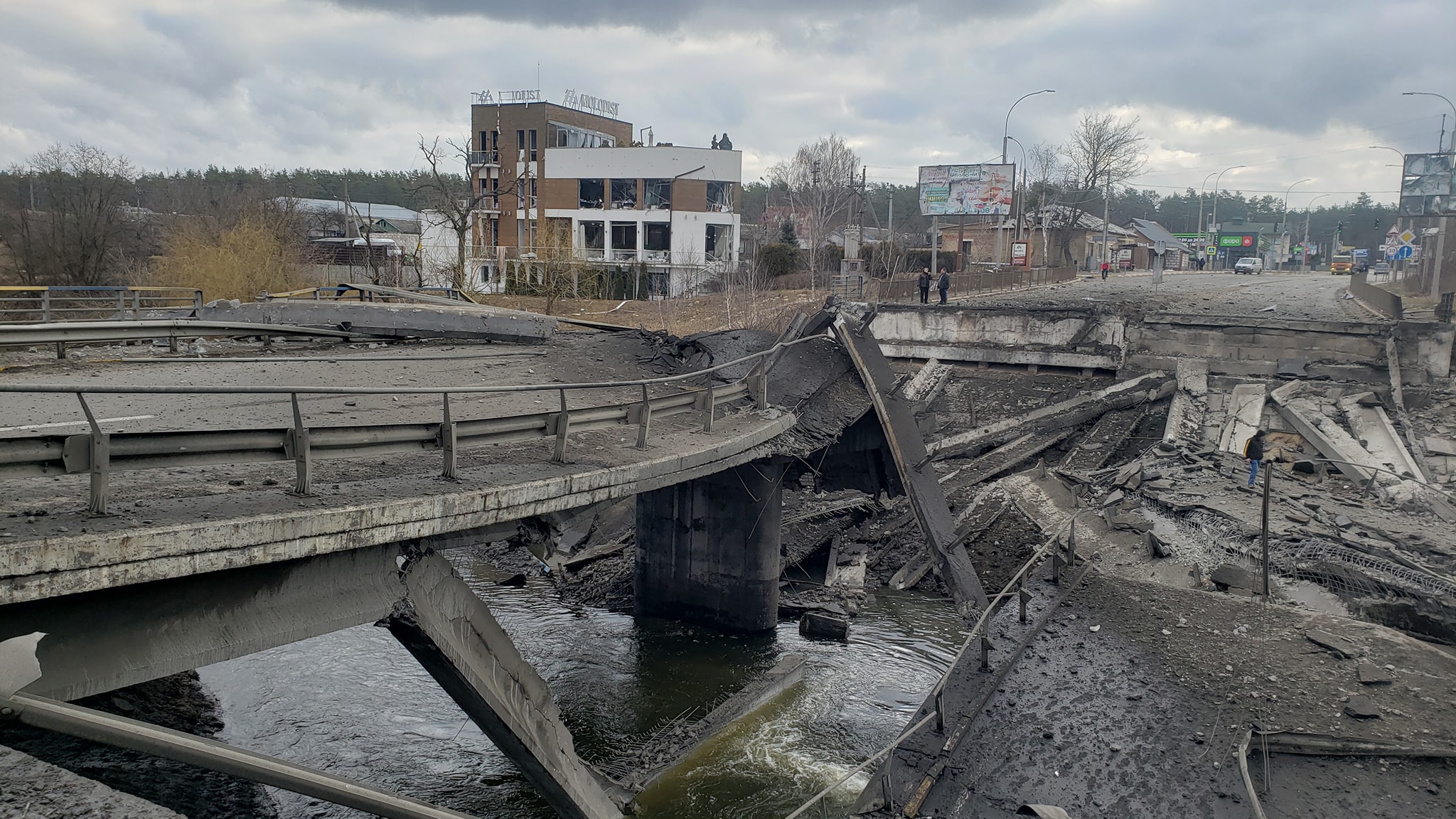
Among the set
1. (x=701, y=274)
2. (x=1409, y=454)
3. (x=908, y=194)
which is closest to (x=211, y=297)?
(x=701, y=274)

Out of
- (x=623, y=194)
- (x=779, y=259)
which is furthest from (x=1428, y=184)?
(x=623, y=194)

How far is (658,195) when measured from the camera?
182 feet

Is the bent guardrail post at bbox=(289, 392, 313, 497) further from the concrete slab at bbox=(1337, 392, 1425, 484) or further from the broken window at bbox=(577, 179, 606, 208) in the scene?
the broken window at bbox=(577, 179, 606, 208)

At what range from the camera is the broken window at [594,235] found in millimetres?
57062

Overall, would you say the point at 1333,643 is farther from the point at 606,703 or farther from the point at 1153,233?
the point at 1153,233

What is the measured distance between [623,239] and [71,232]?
2850 centimetres

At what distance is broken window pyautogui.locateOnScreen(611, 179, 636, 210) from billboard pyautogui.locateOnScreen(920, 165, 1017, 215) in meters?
16.7

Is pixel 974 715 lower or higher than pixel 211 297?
lower

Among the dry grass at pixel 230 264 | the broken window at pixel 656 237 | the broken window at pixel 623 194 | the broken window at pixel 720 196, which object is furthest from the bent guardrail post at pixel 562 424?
the broken window at pixel 623 194

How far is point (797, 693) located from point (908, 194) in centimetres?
15353

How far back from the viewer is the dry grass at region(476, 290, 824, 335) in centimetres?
3397

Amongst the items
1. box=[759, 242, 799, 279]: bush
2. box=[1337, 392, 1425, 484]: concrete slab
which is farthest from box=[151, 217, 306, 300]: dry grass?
box=[1337, 392, 1425, 484]: concrete slab

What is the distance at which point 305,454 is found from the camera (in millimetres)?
6500

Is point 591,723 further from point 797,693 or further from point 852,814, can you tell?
point 852,814
